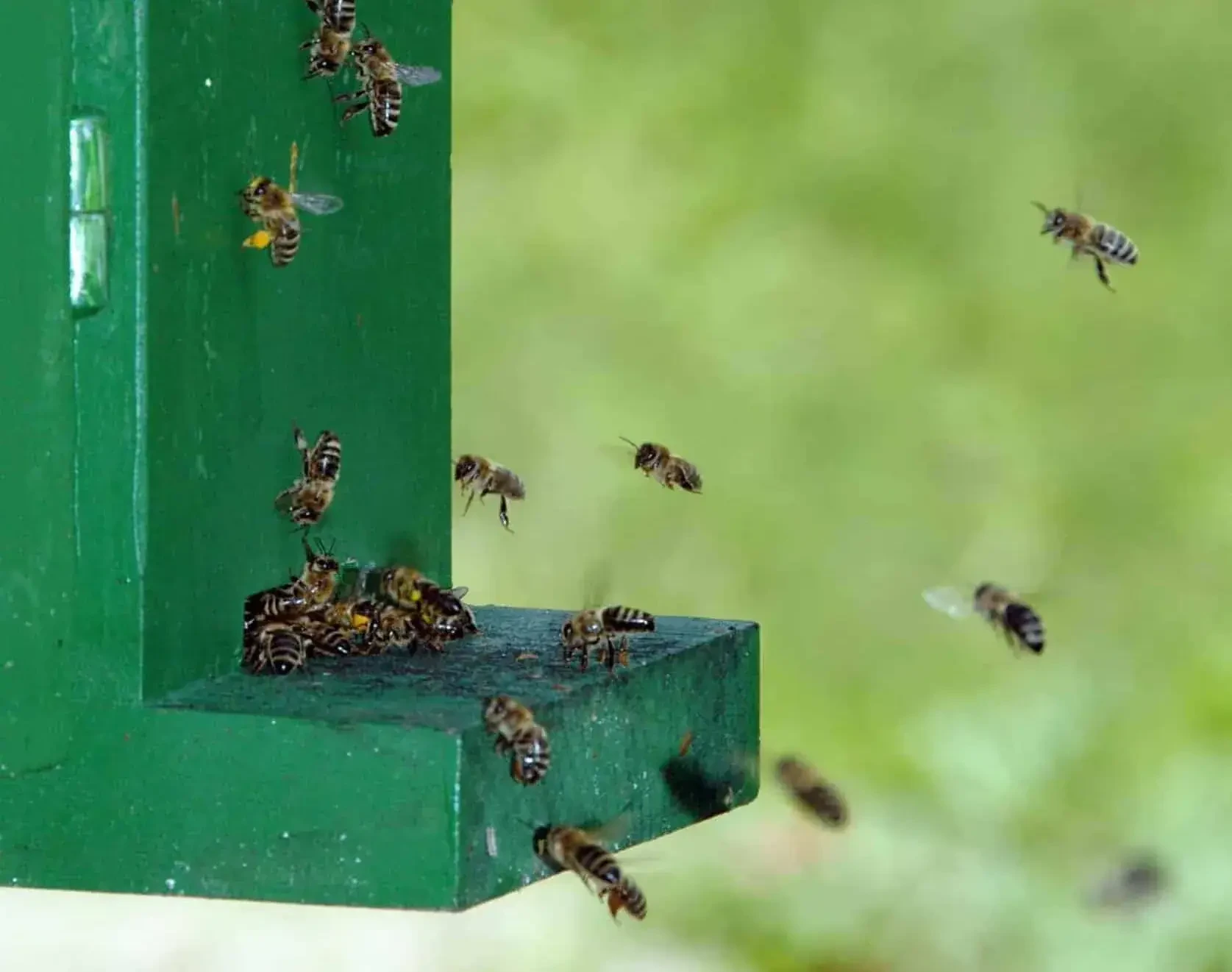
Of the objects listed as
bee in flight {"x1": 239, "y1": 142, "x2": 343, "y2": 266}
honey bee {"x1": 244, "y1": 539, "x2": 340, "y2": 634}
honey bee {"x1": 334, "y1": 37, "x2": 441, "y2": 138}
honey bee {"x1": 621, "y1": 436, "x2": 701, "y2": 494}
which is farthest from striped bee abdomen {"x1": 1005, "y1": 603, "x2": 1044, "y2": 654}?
bee in flight {"x1": 239, "y1": 142, "x2": 343, "y2": 266}

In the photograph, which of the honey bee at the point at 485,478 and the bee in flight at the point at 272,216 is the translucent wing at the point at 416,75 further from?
the honey bee at the point at 485,478

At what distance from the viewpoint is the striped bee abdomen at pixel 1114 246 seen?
5297 millimetres

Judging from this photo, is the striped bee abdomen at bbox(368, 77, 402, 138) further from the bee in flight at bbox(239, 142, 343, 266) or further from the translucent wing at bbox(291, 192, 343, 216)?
the bee in flight at bbox(239, 142, 343, 266)

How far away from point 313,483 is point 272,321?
0.82 feet

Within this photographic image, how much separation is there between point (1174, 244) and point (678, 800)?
470 cm

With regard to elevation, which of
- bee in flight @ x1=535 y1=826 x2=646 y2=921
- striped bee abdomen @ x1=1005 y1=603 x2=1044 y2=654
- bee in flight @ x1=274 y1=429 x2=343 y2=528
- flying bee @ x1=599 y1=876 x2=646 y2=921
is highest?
bee in flight @ x1=274 y1=429 x2=343 y2=528

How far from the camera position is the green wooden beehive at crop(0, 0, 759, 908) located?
2.79m

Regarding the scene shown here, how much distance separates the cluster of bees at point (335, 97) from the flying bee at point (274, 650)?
0.53m

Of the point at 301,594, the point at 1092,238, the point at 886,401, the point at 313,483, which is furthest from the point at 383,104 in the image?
the point at 886,401

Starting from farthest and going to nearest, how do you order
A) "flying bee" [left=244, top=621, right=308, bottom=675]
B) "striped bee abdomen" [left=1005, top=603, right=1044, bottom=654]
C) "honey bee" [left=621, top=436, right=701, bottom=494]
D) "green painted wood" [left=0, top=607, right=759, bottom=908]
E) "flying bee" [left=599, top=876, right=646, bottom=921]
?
"honey bee" [left=621, top=436, right=701, bottom=494], "striped bee abdomen" [left=1005, top=603, right=1044, bottom=654], "flying bee" [left=599, top=876, right=646, bottom=921], "flying bee" [left=244, top=621, right=308, bottom=675], "green painted wood" [left=0, top=607, right=759, bottom=908]

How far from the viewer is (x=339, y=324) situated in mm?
3541

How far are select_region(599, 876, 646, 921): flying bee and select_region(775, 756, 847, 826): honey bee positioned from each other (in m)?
0.96

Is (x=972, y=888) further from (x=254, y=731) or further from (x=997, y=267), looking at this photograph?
(x=254, y=731)

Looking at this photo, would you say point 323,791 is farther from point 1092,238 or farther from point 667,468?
point 1092,238
